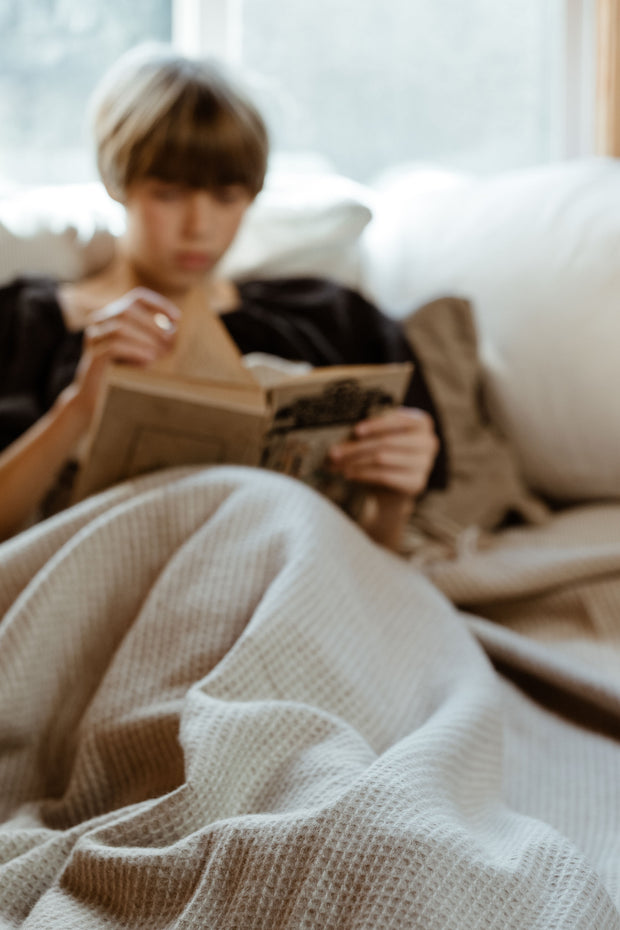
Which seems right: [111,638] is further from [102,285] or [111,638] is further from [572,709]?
[102,285]

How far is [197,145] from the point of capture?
3.56ft

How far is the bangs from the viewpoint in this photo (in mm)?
1079

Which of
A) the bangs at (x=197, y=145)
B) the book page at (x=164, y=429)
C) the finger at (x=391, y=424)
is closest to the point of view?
the book page at (x=164, y=429)

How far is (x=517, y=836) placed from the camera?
0.53 m

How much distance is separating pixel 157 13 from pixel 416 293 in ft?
2.43

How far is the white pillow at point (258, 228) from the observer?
1244mm

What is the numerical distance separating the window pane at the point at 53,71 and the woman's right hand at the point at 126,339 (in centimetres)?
77

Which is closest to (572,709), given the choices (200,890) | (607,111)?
(200,890)

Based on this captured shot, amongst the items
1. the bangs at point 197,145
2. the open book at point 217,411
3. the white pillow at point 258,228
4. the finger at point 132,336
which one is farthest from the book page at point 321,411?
the white pillow at point 258,228

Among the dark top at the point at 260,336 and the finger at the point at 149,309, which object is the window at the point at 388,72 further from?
the finger at the point at 149,309

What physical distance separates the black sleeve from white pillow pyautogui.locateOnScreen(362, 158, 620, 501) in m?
0.44

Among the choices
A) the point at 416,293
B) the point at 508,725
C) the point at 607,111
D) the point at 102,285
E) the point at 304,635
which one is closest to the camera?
the point at 304,635

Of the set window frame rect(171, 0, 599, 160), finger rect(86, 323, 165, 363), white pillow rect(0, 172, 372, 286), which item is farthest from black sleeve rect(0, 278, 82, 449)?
window frame rect(171, 0, 599, 160)

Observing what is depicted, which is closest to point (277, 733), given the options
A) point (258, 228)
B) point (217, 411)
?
point (217, 411)
